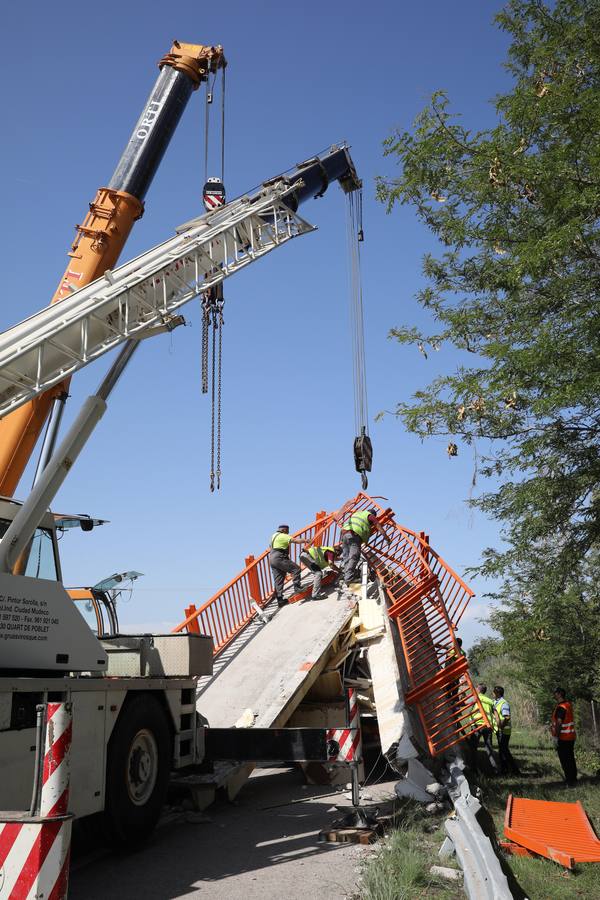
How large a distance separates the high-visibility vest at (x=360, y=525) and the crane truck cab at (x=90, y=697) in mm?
4817

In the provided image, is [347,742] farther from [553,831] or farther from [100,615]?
[100,615]

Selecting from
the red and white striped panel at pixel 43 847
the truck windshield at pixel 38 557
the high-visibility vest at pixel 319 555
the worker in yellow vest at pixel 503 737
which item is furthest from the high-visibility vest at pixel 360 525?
the red and white striped panel at pixel 43 847

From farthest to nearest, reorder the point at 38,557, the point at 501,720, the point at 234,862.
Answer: the point at 501,720, the point at 38,557, the point at 234,862

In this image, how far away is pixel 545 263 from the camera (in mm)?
9461

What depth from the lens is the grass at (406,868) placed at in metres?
5.29

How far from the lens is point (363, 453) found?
13641 millimetres

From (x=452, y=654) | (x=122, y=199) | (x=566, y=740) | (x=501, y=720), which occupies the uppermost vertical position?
(x=122, y=199)

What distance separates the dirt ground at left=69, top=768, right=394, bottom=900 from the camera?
18.8 feet

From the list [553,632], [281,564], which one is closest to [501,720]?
[553,632]

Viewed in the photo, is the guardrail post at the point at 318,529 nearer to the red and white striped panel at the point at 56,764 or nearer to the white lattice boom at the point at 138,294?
the white lattice boom at the point at 138,294

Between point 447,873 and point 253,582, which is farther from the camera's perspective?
point 253,582

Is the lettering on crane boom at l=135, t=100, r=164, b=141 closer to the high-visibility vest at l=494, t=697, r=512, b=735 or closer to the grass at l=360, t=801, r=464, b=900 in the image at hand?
the grass at l=360, t=801, r=464, b=900

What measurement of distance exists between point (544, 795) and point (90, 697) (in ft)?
22.2

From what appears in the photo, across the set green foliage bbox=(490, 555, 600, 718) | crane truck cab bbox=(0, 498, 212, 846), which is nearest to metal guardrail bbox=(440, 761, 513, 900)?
crane truck cab bbox=(0, 498, 212, 846)
